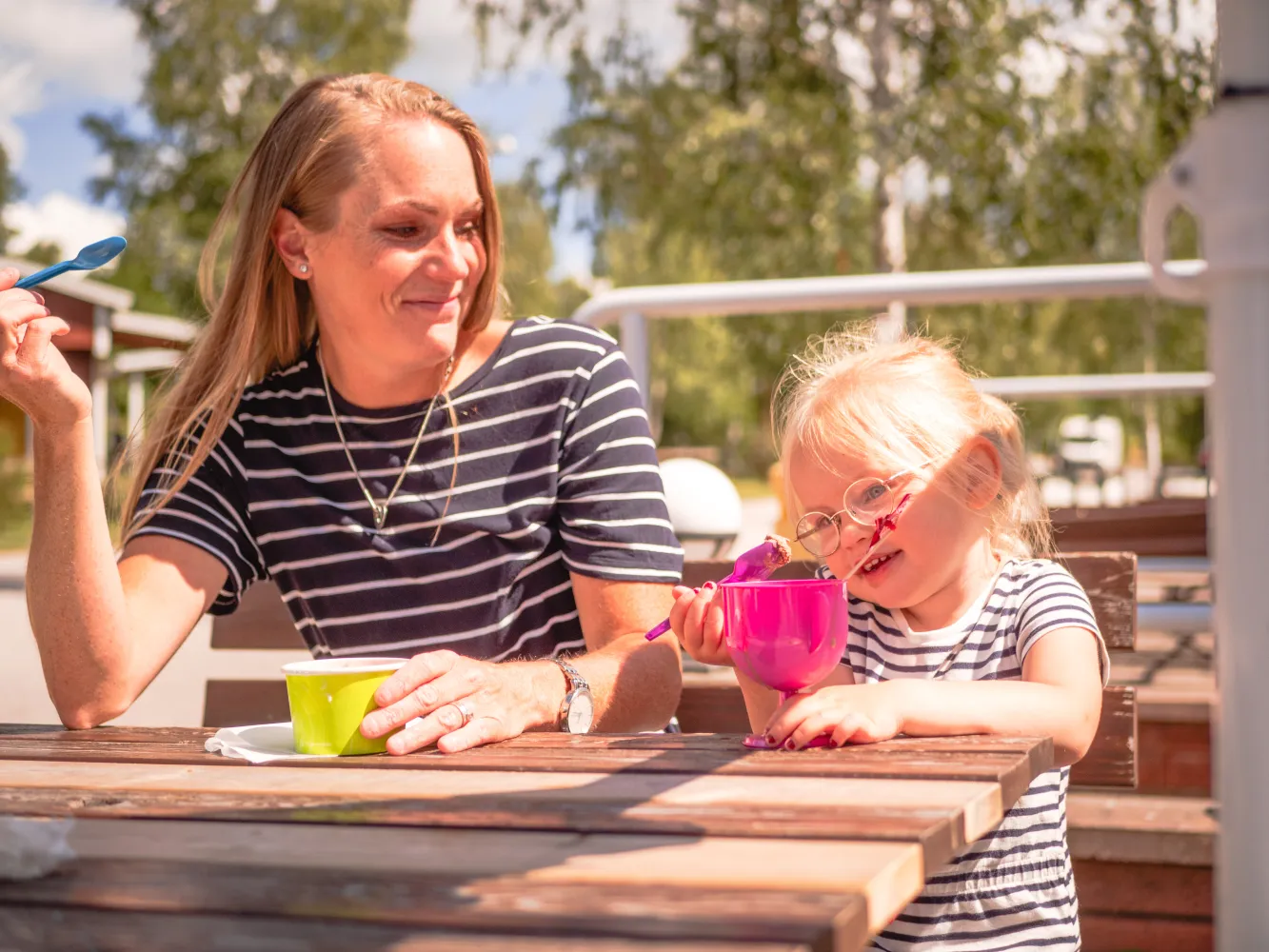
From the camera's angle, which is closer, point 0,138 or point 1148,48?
point 1148,48

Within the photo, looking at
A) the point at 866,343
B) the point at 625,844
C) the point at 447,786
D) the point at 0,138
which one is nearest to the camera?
the point at 625,844

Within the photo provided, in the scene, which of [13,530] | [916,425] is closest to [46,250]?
[13,530]

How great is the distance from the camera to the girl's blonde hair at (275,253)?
7.09 feet

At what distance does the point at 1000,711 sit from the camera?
4.83ft

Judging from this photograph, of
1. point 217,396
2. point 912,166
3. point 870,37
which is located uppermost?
point 870,37

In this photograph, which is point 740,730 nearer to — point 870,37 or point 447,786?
point 447,786

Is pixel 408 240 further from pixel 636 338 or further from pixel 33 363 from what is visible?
pixel 636 338

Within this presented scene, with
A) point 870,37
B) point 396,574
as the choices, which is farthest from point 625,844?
point 870,37

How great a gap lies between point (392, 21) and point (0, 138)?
20503 mm

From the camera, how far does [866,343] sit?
211cm

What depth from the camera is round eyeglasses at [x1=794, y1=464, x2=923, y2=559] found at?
1742mm

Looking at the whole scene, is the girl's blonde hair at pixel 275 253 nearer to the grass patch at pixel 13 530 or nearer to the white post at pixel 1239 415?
the white post at pixel 1239 415

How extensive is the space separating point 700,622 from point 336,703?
0.40 m

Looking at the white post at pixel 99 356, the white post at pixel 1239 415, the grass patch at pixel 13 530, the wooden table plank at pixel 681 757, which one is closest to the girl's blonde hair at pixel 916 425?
the wooden table plank at pixel 681 757
